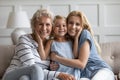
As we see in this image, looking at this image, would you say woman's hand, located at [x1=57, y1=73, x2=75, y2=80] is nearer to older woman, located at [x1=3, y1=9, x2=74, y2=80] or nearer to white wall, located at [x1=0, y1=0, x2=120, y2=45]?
older woman, located at [x1=3, y1=9, x2=74, y2=80]

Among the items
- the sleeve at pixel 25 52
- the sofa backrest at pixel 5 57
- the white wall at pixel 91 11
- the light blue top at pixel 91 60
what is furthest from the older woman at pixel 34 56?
the white wall at pixel 91 11

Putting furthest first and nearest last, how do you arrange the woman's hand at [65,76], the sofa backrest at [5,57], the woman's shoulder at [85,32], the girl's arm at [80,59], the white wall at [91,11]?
1. the white wall at [91,11]
2. the sofa backrest at [5,57]
3. the woman's shoulder at [85,32]
4. the girl's arm at [80,59]
5. the woman's hand at [65,76]

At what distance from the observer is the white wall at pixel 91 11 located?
387 centimetres

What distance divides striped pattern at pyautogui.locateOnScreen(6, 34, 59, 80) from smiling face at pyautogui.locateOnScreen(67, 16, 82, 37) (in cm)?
32

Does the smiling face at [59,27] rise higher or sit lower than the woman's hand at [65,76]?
higher

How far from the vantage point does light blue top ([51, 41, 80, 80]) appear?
212cm

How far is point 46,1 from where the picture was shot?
3.88 meters

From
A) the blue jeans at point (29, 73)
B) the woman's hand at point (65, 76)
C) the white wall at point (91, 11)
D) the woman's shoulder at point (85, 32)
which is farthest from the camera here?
the white wall at point (91, 11)

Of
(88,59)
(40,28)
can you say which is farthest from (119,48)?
→ (40,28)

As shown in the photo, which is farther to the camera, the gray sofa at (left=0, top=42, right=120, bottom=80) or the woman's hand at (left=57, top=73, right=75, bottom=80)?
the gray sofa at (left=0, top=42, right=120, bottom=80)

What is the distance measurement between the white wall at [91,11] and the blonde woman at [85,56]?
1566 mm

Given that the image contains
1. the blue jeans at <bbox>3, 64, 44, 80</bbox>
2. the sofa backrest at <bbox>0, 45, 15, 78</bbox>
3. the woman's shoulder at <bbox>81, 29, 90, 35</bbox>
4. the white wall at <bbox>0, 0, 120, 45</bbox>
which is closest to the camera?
the blue jeans at <bbox>3, 64, 44, 80</bbox>

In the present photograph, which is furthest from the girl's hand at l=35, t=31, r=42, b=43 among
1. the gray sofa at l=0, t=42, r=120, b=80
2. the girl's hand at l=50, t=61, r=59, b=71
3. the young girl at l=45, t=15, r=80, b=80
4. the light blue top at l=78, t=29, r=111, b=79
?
the gray sofa at l=0, t=42, r=120, b=80

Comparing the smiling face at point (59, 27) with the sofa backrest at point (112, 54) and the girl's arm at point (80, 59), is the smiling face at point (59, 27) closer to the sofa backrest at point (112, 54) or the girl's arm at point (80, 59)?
the girl's arm at point (80, 59)
